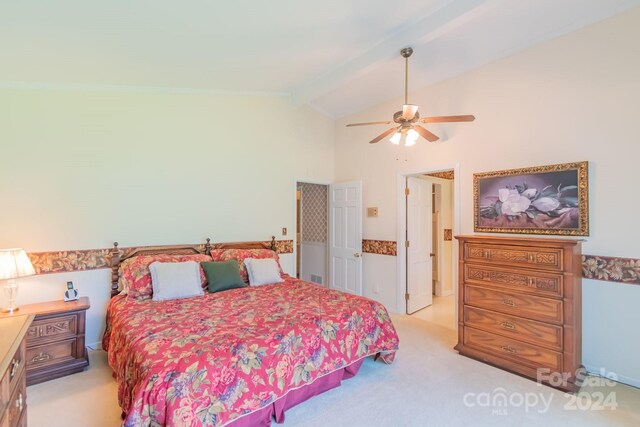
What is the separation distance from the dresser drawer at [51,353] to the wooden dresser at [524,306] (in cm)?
382

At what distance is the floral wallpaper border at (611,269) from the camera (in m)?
2.65

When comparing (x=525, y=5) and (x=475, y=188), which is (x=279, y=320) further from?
(x=525, y=5)

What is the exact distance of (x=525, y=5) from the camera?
2.68m

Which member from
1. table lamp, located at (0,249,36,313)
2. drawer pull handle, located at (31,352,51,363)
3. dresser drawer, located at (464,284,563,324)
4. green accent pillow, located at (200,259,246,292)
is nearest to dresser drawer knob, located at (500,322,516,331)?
dresser drawer, located at (464,284,563,324)

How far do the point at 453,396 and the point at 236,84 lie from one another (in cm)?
410

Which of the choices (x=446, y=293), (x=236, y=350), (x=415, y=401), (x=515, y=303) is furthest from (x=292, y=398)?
(x=446, y=293)

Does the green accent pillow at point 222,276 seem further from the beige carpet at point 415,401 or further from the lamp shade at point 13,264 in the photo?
the lamp shade at point 13,264

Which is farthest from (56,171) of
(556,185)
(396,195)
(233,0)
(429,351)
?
(556,185)

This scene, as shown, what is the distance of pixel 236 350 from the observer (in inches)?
78.4

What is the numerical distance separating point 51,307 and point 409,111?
12.4 ft

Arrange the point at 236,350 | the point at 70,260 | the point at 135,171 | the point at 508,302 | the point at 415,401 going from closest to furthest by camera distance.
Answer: the point at 236,350, the point at 415,401, the point at 508,302, the point at 70,260, the point at 135,171

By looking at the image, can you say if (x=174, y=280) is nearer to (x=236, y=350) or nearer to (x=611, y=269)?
(x=236, y=350)

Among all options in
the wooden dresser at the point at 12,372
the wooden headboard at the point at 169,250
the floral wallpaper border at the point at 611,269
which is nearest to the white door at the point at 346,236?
the wooden headboard at the point at 169,250

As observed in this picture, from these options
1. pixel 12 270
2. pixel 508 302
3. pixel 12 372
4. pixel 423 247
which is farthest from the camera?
pixel 423 247
